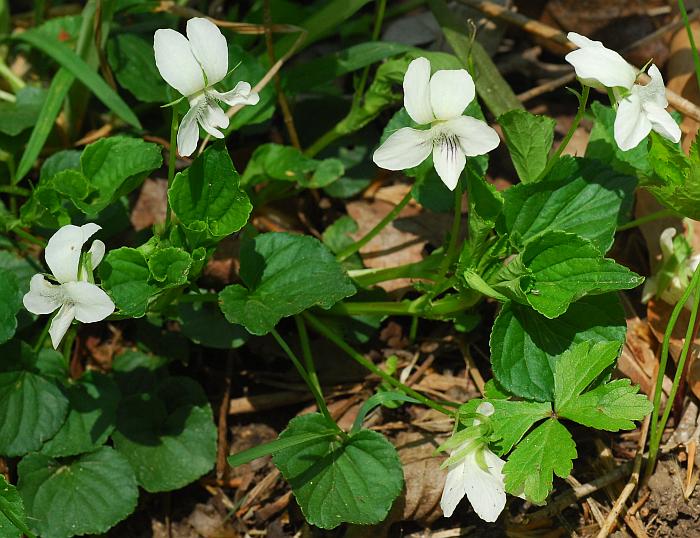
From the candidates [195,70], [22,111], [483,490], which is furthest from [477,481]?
[22,111]

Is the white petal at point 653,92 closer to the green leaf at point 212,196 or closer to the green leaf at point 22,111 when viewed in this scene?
the green leaf at point 212,196

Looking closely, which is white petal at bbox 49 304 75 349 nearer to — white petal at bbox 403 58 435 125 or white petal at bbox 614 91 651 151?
white petal at bbox 403 58 435 125

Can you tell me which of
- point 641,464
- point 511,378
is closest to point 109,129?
point 511,378

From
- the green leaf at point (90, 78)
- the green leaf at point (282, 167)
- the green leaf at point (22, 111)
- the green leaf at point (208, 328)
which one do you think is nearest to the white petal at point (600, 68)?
the green leaf at point (282, 167)

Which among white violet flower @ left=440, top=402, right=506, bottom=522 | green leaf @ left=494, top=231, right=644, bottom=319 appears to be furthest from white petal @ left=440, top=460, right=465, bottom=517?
green leaf @ left=494, top=231, right=644, bottom=319

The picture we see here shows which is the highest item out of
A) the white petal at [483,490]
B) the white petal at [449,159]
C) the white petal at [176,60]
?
the white petal at [176,60]

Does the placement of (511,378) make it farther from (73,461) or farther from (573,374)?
(73,461)
